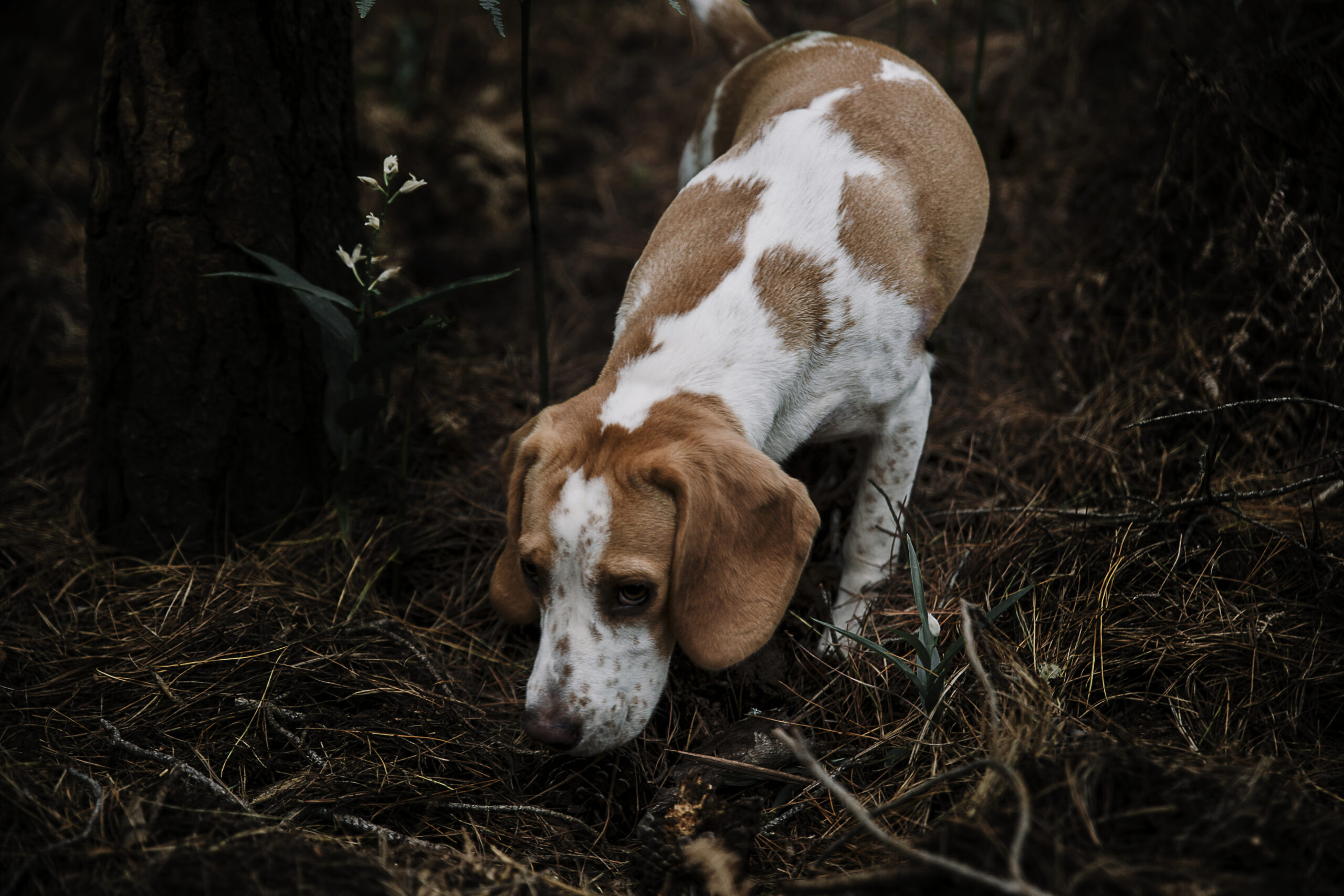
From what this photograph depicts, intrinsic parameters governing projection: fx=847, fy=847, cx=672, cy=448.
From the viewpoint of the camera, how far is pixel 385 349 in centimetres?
230

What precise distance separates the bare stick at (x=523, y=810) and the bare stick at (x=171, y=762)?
0.41 meters

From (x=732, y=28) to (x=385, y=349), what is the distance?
2252 millimetres

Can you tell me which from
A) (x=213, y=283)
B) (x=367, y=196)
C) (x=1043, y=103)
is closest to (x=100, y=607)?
(x=213, y=283)

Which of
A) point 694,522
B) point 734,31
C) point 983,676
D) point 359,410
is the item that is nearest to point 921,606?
Answer: point 983,676

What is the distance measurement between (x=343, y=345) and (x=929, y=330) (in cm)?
170

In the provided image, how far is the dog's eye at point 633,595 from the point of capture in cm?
195

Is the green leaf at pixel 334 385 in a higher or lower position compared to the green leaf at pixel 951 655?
higher

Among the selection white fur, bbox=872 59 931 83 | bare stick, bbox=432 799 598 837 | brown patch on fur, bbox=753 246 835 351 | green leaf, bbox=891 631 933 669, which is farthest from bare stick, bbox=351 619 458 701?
white fur, bbox=872 59 931 83

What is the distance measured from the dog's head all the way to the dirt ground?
28 centimetres

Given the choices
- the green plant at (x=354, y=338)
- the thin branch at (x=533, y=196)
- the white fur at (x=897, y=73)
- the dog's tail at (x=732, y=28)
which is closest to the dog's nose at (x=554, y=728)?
the green plant at (x=354, y=338)

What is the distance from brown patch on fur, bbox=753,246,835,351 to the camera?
222 centimetres

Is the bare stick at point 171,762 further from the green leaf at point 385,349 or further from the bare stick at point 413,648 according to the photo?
the green leaf at point 385,349

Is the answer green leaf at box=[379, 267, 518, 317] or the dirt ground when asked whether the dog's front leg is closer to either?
the dirt ground

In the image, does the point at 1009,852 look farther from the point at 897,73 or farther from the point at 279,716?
the point at 897,73
